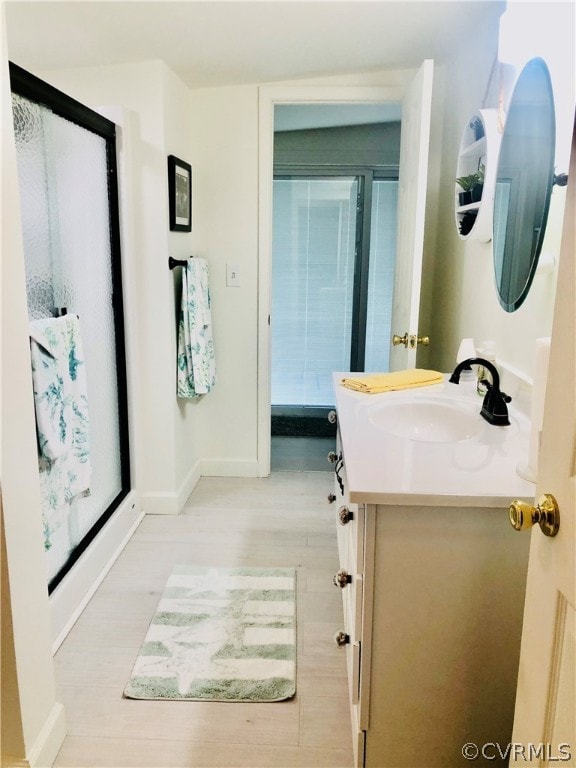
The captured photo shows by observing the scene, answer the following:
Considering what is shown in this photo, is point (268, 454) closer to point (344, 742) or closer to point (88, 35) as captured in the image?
point (344, 742)

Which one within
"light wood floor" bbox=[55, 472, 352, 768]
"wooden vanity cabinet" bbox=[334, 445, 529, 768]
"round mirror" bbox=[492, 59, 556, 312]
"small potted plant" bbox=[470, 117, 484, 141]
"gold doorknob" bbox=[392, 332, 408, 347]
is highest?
"small potted plant" bbox=[470, 117, 484, 141]

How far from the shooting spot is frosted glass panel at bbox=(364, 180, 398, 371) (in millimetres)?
4152

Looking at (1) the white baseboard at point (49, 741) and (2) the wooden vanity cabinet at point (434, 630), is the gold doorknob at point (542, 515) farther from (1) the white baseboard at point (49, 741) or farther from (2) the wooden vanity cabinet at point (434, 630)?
(1) the white baseboard at point (49, 741)

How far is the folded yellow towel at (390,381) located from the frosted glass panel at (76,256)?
1.04 meters

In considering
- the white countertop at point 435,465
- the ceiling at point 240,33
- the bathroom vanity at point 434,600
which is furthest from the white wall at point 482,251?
the bathroom vanity at point 434,600

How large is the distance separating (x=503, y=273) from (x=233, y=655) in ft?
5.02

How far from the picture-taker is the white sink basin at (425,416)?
5.49 feet

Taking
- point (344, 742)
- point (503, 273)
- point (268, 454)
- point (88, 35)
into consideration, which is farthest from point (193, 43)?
point (344, 742)

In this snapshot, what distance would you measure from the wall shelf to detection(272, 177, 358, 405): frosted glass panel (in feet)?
6.37

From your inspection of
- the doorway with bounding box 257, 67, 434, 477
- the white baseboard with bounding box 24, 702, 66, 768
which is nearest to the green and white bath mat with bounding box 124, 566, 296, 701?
the white baseboard with bounding box 24, 702, 66, 768

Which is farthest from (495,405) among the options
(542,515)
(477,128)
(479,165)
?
(477,128)

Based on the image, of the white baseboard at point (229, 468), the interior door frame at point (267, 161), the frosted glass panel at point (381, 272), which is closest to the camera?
the interior door frame at point (267, 161)

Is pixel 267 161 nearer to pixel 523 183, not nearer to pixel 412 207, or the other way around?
pixel 412 207

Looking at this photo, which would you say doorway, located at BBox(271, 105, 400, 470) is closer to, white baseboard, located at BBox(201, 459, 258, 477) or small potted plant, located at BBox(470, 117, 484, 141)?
white baseboard, located at BBox(201, 459, 258, 477)
